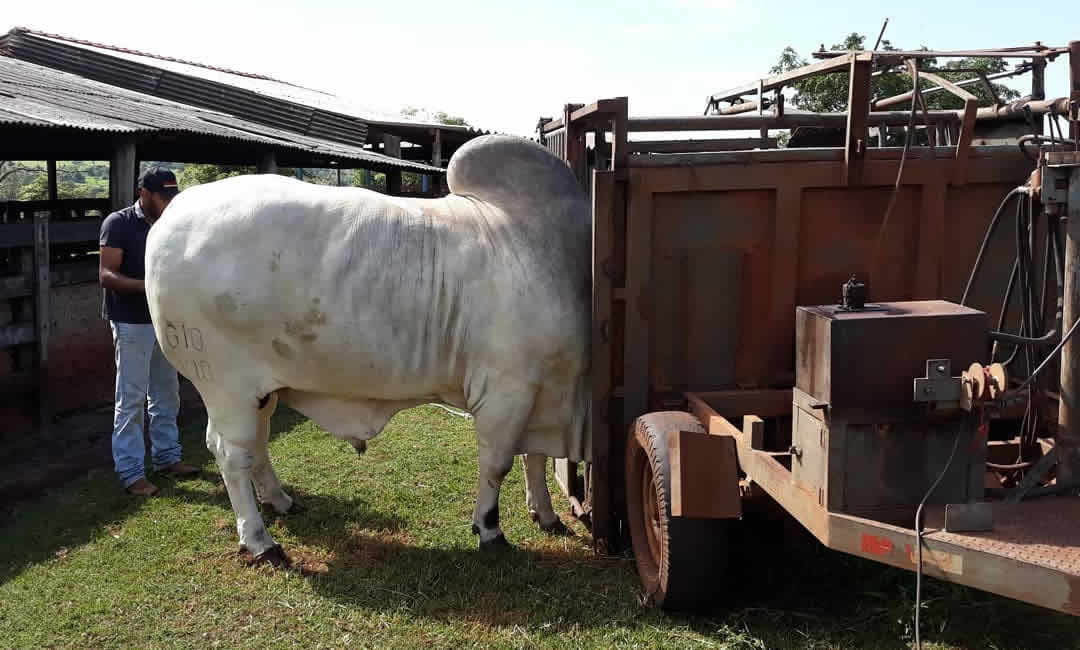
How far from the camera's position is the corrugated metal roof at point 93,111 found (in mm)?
7955

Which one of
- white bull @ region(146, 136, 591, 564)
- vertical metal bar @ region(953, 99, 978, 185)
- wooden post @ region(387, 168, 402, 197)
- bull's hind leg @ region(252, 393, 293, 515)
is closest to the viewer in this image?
vertical metal bar @ region(953, 99, 978, 185)

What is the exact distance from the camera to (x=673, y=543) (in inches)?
146

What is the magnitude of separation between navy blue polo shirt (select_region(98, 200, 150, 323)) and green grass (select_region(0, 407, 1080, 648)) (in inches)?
45.9

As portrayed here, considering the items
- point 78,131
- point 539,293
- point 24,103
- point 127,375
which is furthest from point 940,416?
point 24,103

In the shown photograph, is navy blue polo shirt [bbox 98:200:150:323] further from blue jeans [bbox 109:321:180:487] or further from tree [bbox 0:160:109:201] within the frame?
tree [bbox 0:160:109:201]

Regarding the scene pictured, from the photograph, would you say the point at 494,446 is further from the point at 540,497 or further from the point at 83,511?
the point at 83,511

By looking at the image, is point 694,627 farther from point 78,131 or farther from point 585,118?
point 78,131

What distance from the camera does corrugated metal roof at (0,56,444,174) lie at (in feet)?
26.1

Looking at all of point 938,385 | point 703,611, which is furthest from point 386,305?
point 938,385

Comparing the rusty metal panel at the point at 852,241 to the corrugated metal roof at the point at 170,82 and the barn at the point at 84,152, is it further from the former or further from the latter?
the corrugated metal roof at the point at 170,82

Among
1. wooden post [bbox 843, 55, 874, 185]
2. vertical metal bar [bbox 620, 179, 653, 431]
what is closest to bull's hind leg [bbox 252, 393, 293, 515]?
vertical metal bar [bbox 620, 179, 653, 431]

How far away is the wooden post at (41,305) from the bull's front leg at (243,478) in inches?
140

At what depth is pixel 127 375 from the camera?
236 inches

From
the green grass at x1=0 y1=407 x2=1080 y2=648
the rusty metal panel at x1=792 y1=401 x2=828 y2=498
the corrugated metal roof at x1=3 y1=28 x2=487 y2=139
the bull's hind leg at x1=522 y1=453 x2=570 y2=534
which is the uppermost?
the corrugated metal roof at x1=3 y1=28 x2=487 y2=139
